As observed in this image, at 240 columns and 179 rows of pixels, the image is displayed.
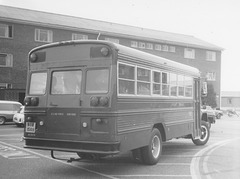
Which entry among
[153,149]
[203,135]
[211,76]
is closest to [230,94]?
[211,76]

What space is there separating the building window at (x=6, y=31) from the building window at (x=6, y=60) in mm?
1763

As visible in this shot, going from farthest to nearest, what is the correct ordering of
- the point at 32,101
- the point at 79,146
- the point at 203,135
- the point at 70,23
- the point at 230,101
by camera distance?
1. the point at 230,101
2. the point at 70,23
3. the point at 203,135
4. the point at 32,101
5. the point at 79,146

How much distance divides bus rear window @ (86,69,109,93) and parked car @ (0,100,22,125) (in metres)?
17.6

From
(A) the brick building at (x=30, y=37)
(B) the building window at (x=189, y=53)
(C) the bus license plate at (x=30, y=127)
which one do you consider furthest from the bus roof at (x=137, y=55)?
(B) the building window at (x=189, y=53)

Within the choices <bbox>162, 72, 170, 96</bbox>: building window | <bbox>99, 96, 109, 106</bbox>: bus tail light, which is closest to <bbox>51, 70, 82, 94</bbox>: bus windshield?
<bbox>99, 96, 109, 106</bbox>: bus tail light

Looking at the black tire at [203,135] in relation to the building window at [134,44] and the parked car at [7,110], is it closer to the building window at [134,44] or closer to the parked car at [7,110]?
the parked car at [7,110]

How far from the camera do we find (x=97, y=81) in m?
6.80

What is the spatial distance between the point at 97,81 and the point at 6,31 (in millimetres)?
25859

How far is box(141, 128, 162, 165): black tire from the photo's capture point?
7.82 metres

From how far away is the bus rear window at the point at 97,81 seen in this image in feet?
22.0

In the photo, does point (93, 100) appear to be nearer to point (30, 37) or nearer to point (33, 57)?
point (33, 57)

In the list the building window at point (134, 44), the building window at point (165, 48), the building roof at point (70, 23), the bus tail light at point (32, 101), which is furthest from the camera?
the building window at point (165, 48)

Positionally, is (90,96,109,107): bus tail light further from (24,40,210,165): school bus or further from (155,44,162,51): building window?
(155,44,162,51): building window

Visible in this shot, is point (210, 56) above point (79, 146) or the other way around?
above
